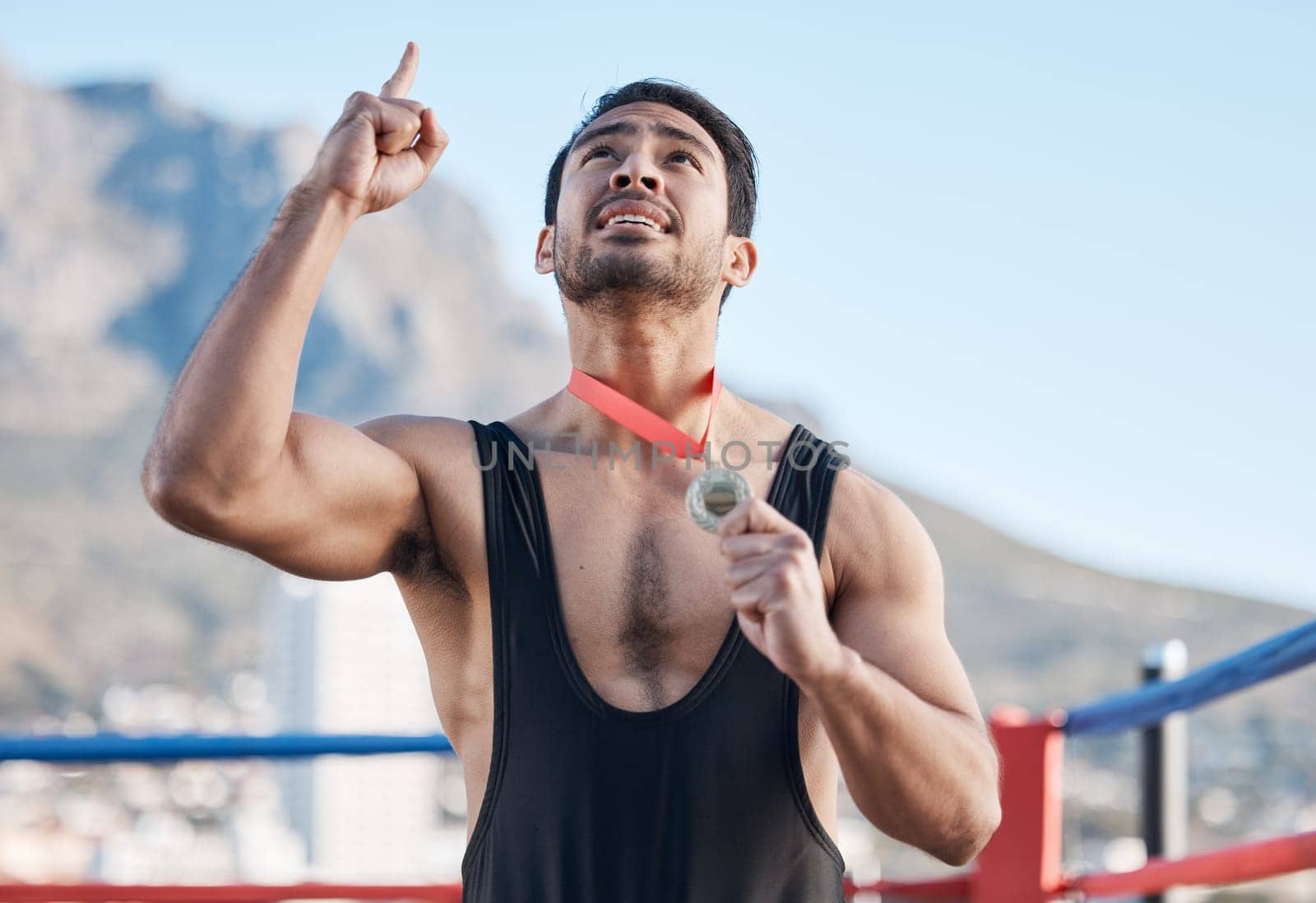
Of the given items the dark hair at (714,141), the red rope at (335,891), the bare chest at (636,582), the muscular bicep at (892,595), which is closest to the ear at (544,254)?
the dark hair at (714,141)

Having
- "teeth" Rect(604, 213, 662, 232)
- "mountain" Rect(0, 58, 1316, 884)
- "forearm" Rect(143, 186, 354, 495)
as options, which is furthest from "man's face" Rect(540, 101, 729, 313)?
"mountain" Rect(0, 58, 1316, 884)

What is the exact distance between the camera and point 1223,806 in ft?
255

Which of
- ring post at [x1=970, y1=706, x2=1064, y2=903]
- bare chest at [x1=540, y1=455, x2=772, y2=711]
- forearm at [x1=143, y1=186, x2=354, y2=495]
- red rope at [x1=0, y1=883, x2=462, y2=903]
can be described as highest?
forearm at [x1=143, y1=186, x2=354, y2=495]

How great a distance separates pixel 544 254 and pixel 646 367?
0.43 m

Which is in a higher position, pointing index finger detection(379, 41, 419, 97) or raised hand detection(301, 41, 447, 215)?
pointing index finger detection(379, 41, 419, 97)

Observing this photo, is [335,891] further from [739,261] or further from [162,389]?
[162,389]

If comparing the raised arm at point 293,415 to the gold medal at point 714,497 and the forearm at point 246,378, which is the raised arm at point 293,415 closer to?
the forearm at point 246,378

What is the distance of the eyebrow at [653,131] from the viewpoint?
8.92 ft

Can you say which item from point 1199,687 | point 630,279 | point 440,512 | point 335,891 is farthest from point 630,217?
point 335,891

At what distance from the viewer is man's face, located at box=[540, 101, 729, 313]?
8.12 feet

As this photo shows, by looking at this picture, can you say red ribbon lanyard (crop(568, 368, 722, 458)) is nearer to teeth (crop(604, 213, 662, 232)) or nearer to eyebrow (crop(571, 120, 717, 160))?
teeth (crop(604, 213, 662, 232))

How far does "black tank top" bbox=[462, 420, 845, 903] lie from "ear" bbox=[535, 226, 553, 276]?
889 mm

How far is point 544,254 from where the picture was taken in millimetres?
2875

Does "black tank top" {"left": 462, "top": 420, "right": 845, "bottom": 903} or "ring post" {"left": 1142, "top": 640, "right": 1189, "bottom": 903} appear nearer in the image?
"black tank top" {"left": 462, "top": 420, "right": 845, "bottom": 903}
